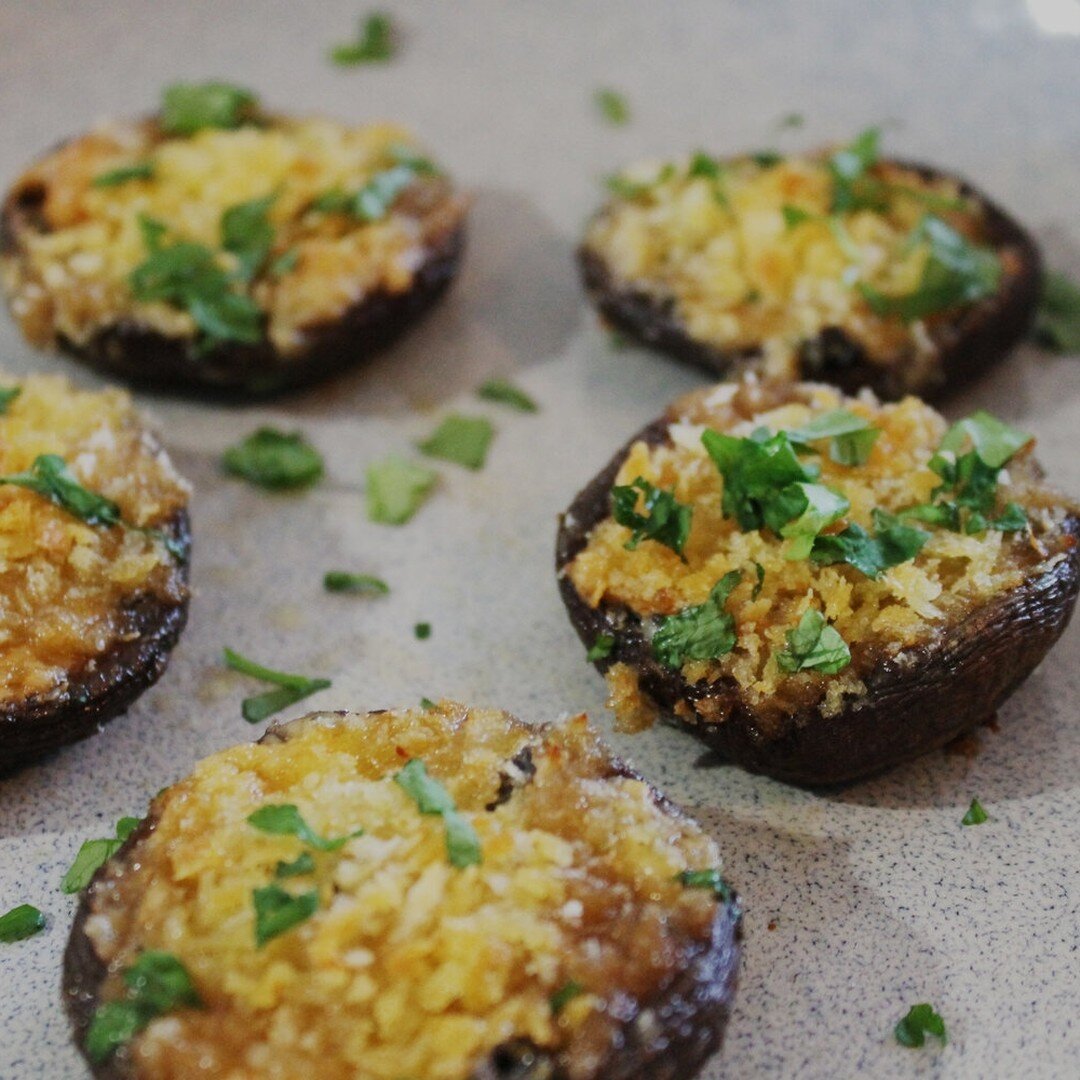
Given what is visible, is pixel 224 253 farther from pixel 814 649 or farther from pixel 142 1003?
pixel 142 1003

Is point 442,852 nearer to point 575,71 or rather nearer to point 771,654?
point 771,654

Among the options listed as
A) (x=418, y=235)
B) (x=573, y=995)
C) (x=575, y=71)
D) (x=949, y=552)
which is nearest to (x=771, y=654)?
(x=949, y=552)

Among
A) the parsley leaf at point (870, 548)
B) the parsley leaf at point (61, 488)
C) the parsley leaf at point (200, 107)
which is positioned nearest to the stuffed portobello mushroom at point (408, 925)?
the parsley leaf at point (870, 548)

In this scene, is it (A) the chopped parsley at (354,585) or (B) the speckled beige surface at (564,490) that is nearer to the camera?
(B) the speckled beige surface at (564,490)

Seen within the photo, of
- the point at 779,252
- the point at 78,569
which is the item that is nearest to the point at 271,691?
the point at 78,569

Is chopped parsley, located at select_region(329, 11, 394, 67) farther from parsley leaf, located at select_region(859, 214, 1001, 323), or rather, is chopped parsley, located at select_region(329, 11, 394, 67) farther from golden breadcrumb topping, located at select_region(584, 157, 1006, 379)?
parsley leaf, located at select_region(859, 214, 1001, 323)

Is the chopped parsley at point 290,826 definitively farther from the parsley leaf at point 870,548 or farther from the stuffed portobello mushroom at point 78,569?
the parsley leaf at point 870,548
